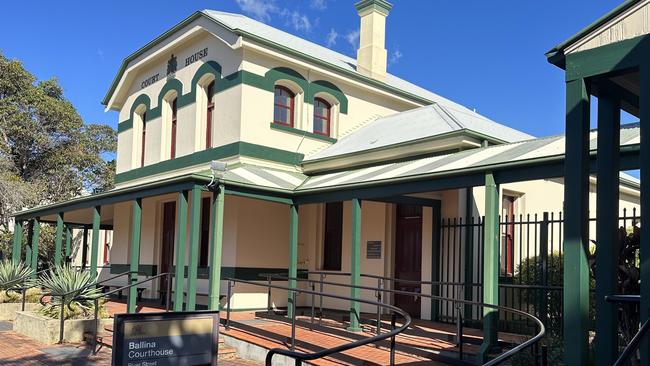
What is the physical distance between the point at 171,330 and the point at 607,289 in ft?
11.7

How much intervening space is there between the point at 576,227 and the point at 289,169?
34.6 feet

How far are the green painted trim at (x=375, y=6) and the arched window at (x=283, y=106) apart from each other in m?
4.30

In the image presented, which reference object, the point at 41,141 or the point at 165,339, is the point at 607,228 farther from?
the point at 41,141

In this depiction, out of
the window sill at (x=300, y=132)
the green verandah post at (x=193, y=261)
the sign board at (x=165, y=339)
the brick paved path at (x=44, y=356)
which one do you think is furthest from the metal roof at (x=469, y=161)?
the sign board at (x=165, y=339)

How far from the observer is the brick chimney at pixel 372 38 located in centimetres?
1811

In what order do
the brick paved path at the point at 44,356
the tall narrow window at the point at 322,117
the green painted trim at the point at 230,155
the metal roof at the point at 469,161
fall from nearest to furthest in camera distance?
1. the metal roof at the point at 469,161
2. the brick paved path at the point at 44,356
3. the green painted trim at the point at 230,155
4. the tall narrow window at the point at 322,117

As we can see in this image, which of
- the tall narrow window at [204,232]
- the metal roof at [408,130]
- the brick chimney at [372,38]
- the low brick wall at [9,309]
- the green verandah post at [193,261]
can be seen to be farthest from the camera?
the brick chimney at [372,38]

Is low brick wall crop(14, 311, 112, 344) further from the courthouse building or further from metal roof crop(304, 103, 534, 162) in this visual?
metal roof crop(304, 103, 534, 162)

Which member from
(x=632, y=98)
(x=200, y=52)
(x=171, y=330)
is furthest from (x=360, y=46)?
(x=171, y=330)

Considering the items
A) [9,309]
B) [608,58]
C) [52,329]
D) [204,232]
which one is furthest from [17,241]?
[608,58]

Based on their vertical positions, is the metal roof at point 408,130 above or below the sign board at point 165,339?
above

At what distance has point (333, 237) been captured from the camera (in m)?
15.1

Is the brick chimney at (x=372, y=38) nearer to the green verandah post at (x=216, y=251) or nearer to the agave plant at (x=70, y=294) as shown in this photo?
the green verandah post at (x=216, y=251)

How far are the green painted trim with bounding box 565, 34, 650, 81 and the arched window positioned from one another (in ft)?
35.0
